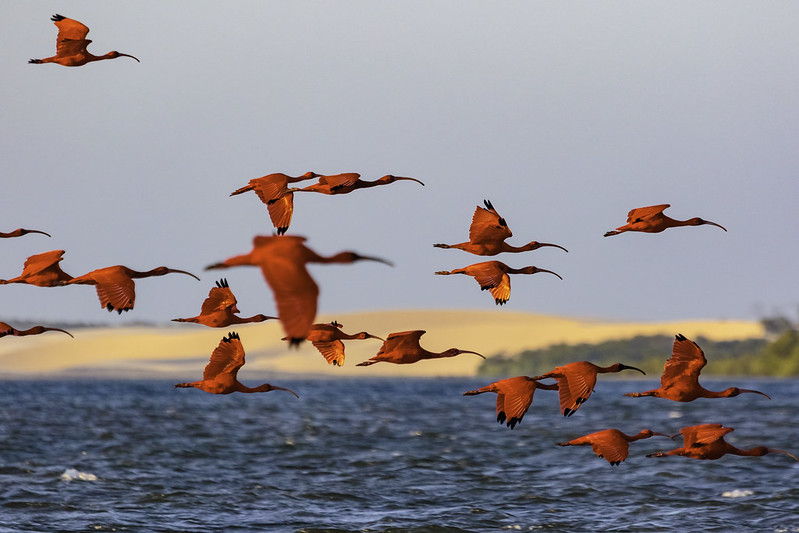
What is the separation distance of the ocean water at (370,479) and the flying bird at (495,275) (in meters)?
8.34

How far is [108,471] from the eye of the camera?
2792 cm

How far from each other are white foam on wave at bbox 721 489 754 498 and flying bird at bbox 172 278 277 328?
14300mm

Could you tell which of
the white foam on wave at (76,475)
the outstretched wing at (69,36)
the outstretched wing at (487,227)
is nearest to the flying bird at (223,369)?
the outstretched wing at (487,227)

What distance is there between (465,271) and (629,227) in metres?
1.79

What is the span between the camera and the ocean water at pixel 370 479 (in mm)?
21547


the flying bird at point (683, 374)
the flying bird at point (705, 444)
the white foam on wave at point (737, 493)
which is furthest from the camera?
the white foam on wave at point (737, 493)

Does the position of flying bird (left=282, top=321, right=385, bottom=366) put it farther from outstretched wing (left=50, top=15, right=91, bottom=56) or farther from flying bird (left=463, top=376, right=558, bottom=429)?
outstretched wing (left=50, top=15, right=91, bottom=56)

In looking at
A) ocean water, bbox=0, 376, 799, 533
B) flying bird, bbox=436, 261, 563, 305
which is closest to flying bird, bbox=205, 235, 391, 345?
flying bird, bbox=436, 261, 563, 305

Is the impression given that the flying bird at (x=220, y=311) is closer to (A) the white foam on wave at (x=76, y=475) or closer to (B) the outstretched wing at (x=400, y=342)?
(B) the outstretched wing at (x=400, y=342)

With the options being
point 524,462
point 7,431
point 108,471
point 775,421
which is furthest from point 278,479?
point 775,421

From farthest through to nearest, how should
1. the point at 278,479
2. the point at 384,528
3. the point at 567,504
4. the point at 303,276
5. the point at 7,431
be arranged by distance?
1. the point at 7,431
2. the point at 278,479
3. the point at 567,504
4. the point at 384,528
5. the point at 303,276

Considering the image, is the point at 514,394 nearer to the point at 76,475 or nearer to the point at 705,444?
the point at 705,444

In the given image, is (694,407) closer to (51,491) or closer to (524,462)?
(524,462)

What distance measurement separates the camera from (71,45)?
14047 millimetres
